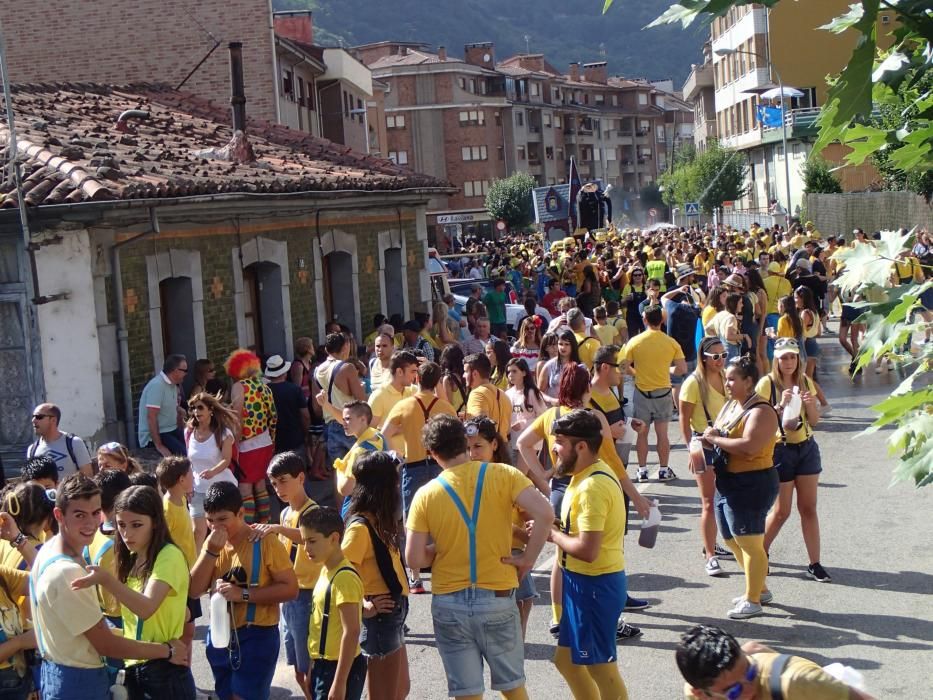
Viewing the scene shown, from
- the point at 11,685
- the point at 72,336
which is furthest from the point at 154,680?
the point at 72,336

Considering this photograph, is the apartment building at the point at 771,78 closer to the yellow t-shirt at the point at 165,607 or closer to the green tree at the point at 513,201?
the green tree at the point at 513,201

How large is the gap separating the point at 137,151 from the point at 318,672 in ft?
38.3

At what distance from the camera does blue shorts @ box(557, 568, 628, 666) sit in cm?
615

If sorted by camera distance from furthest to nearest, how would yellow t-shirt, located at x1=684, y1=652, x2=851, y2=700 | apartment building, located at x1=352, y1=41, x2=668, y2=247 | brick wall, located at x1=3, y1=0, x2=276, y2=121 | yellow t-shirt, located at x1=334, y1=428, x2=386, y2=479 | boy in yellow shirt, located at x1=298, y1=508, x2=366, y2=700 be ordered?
apartment building, located at x1=352, y1=41, x2=668, y2=247
brick wall, located at x1=3, y1=0, x2=276, y2=121
yellow t-shirt, located at x1=334, y1=428, x2=386, y2=479
boy in yellow shirt, located at x1=298, y1=508, x2=366, y2=700
yellow t-shirt, located at x1=684, y1=652, x2=851, y2=700

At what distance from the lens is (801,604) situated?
8.73m

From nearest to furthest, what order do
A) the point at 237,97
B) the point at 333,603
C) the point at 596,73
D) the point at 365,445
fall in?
1. the point at 333,603
2. the point at 365,445
3. the point at 237,97
4. the point at 596,73

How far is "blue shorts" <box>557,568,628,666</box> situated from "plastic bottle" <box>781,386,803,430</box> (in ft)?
9.89

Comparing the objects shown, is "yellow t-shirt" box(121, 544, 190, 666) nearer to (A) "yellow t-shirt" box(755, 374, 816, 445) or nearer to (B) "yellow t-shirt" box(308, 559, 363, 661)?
(B) "yellow t-shirt" box(308, 559, 363, 661)

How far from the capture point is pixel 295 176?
57.6 ft

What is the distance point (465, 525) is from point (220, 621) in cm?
126

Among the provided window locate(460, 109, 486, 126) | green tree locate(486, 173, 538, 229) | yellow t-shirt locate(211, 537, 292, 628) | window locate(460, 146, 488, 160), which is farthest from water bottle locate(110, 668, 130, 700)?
window locate(460, 146, 488, 160)

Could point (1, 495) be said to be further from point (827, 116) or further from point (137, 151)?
point (137, 151)

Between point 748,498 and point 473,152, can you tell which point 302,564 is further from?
point 473,152

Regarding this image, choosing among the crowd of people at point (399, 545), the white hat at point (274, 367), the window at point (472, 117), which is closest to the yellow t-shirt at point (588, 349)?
the crowd of people at point (399, 545)
